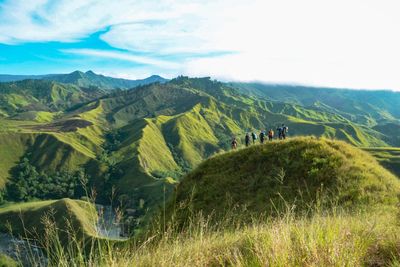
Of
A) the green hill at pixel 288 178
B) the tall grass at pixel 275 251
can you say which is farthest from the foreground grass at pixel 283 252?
the green hill at pixel 288 178

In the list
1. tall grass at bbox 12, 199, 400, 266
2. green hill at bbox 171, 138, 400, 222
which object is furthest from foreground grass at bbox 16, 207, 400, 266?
green hill at bbox 171, 138, 400, 222

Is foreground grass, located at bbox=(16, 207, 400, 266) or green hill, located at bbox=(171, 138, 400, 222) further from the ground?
foreground grass, located at bbox=(16, 207, 400, 266)

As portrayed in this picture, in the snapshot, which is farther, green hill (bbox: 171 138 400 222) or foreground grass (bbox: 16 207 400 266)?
green hill (bbox: 171 138 400 222)

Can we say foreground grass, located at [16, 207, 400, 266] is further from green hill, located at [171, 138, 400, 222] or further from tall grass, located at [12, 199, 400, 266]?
green hill, located at [171, 138, 400, 222]

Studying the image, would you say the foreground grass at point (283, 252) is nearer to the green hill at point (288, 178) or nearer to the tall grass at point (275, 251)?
the tall grass at point (275, 251)

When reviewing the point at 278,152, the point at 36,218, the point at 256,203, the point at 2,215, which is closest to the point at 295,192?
the point at 256,203

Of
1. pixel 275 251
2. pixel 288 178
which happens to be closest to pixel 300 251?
pixel 275 251

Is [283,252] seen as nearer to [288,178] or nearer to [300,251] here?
[300,251]

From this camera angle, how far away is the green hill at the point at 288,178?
62.3ft

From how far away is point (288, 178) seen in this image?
23500mm

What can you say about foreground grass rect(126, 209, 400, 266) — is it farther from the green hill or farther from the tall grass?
the green hill

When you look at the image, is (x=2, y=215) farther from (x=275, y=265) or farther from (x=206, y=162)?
(x=275, y=265)

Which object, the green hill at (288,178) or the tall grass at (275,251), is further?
the green hill at (288,178)

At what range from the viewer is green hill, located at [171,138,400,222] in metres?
19.0
